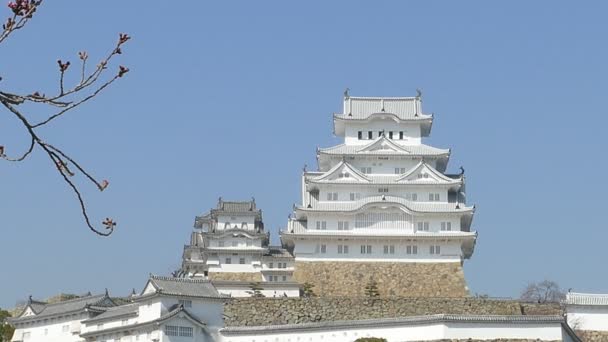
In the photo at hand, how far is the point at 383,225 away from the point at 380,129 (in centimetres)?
664

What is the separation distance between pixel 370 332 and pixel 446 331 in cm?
286

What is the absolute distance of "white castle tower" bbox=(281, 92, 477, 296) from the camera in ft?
150

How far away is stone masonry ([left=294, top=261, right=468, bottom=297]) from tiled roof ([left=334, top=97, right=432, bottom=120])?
349 inches

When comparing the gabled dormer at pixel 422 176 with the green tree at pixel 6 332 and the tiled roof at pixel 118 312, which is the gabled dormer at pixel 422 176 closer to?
the tiled roof at pixel 118 312

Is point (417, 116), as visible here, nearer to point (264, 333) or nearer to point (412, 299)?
point (412, 299)

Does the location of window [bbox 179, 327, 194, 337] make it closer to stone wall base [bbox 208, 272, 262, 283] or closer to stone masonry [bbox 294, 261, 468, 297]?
stone masonry [bbox 294, 261, 468, 297]

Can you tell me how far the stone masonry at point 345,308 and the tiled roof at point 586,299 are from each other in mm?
704

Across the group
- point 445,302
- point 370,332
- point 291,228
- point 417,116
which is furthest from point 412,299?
point 417,116

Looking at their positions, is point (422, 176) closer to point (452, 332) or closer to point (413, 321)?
point (413, 321)

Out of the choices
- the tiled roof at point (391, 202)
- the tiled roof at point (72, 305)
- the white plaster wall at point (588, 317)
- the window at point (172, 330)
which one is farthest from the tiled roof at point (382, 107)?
the window at point (172, 330)

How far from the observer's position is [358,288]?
45.5m

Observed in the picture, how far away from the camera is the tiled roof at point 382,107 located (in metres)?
51.6

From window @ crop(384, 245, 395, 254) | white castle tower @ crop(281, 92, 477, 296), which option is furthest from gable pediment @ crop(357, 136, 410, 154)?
window @ crop(384, 245, 395, 254)

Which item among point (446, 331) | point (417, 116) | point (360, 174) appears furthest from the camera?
point (417, 116)
